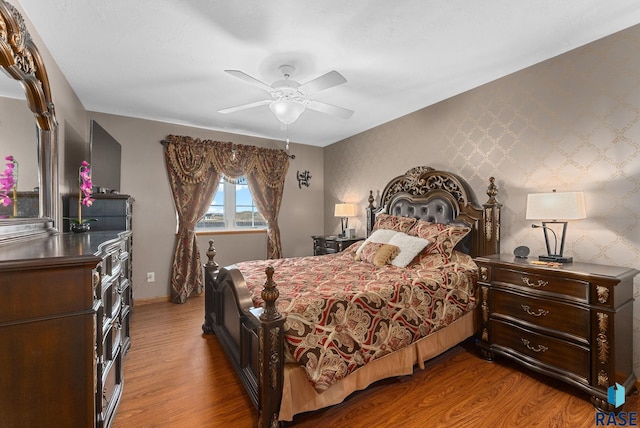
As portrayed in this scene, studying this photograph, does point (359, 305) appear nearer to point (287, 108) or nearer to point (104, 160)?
point (287, 108)

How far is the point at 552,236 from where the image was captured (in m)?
2.49

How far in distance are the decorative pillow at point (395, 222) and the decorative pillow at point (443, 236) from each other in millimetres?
265

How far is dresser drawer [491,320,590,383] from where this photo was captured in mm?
1915

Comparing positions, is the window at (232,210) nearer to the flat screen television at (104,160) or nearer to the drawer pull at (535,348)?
the flat screen television at (104,160)

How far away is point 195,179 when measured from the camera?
4250mm

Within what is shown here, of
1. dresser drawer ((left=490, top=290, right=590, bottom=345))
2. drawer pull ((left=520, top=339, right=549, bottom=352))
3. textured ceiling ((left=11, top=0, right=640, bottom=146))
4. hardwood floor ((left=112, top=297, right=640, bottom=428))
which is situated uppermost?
textured ceiling ((left=11, top=0, right=640, bottom=146))

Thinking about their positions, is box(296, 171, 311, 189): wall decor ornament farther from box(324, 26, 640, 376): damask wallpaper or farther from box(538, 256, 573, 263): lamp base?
box(538, 256, 573, 263): lamp base

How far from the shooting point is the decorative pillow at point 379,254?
287cm

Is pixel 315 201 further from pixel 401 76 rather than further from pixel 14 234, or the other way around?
pixel 14 234

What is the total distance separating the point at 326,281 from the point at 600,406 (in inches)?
74.6

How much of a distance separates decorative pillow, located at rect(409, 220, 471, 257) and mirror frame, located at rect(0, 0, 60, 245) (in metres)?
3.02

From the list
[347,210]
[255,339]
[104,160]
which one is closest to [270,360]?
[255,339]

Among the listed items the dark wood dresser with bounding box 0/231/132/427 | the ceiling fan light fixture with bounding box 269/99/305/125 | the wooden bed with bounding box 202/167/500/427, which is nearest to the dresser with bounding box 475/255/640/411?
the wooden bed with bounding box 202/167/500/427

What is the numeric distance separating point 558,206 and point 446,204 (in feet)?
3.65
